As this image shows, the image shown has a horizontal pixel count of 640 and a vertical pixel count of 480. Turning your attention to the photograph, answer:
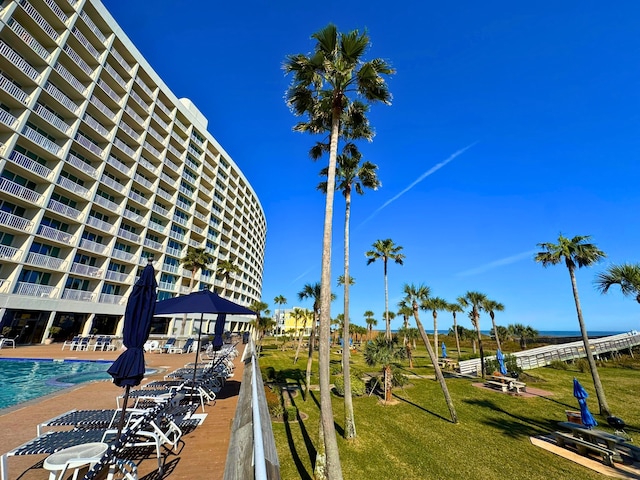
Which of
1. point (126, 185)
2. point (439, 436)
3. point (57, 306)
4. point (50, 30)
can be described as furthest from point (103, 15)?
point (439, 436)

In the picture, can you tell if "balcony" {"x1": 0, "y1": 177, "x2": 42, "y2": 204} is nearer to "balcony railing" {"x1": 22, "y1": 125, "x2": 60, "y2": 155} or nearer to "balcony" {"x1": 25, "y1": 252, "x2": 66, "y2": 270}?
"balcony railing" {"x1": 22, "y1": 125, "x2": 60, "y2": 155}

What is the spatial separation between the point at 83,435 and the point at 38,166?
29.4 m

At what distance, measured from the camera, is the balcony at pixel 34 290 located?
2267 cm

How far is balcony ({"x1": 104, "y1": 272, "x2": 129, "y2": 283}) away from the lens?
30.5 m

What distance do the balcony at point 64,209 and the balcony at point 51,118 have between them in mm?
6710

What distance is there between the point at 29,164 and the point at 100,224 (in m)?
8.08

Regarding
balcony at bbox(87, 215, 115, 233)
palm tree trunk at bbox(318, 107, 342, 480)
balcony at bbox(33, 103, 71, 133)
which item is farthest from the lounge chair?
balcony at bbox(33, 103, 71, 133)

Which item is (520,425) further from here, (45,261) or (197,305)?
(45,261)

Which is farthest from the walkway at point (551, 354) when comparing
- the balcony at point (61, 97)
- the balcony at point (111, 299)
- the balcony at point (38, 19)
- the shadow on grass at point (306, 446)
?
the balcony at point (38, 19)

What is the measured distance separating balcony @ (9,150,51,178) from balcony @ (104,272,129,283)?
36.7 feet

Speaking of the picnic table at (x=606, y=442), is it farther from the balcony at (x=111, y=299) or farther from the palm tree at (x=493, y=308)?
the balcony at (x=111, y=299)

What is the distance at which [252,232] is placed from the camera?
71.5 meters

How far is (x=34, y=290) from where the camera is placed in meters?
23.9

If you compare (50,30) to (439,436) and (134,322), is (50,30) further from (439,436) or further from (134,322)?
(439,436)
